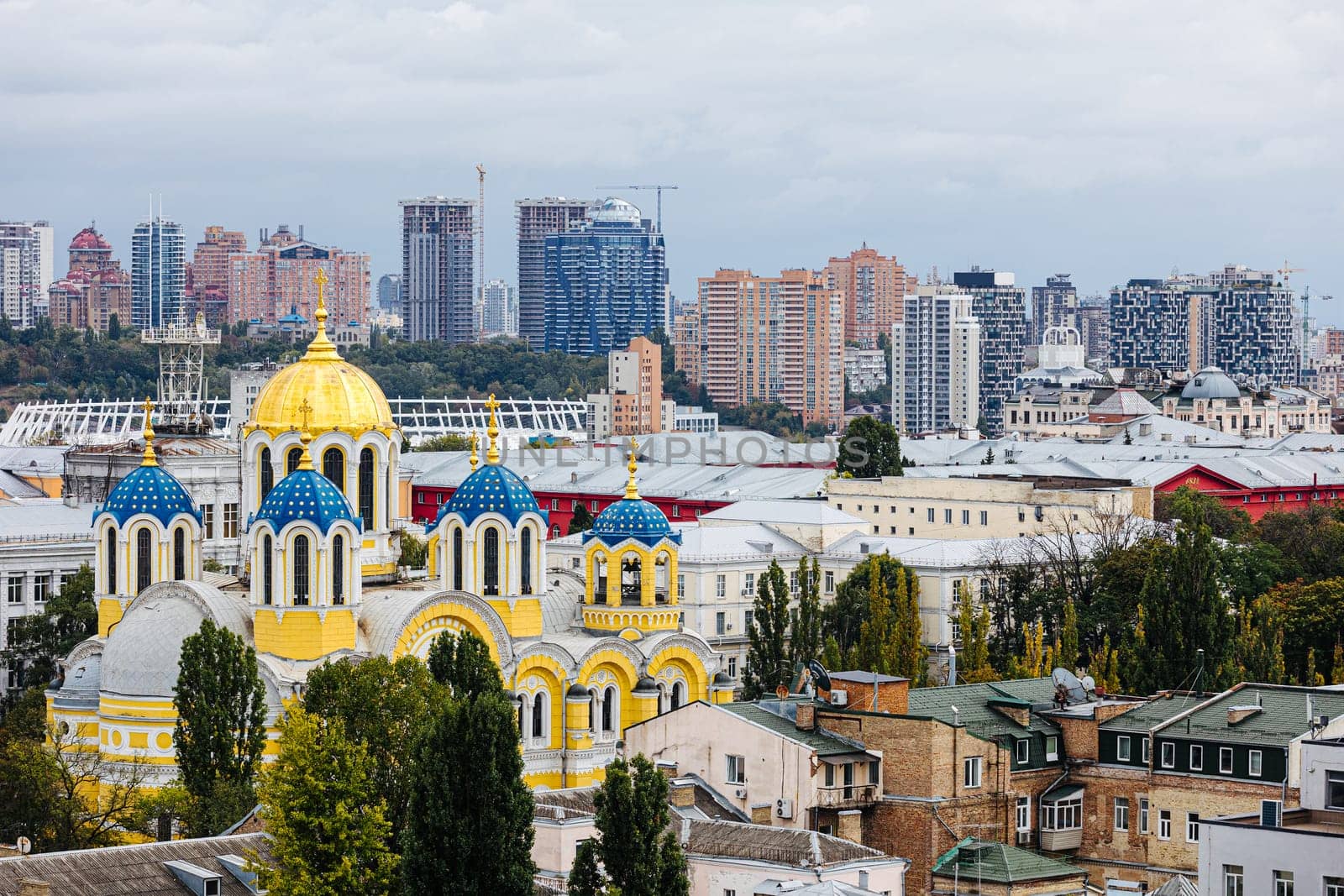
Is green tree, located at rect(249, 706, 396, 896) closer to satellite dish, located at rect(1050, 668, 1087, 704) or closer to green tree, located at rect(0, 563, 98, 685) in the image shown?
satellite dish, located at rect(1050, 668, 1087, 704)

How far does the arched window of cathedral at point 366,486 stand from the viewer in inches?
1893

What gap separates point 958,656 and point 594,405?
351 ft

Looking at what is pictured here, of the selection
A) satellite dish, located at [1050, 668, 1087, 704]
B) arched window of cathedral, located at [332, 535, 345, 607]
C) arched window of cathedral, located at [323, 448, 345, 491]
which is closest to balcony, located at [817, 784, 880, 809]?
satellite dish, located at [1050, 668, 1087, 704]

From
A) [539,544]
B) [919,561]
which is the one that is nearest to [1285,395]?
[919,561]

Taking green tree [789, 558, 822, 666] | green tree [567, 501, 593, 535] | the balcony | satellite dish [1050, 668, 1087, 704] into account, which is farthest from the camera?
green tree [567, 501, 593, 535]

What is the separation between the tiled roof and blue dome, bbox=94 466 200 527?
46.5 ft

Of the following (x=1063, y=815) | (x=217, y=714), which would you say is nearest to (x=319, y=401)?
(x=217, y=714)

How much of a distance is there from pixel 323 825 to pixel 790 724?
7.37 metres

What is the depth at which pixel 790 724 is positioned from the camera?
38.6 meters

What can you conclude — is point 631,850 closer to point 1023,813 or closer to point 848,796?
point 848,796

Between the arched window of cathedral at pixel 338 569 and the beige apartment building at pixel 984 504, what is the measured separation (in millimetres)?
30040

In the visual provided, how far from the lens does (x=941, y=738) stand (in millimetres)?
37125

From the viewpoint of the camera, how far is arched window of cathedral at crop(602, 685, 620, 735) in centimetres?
4838

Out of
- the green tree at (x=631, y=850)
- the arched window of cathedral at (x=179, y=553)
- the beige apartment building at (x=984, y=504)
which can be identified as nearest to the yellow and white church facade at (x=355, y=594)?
the arched window of cathedral at (x=179, y=553)
